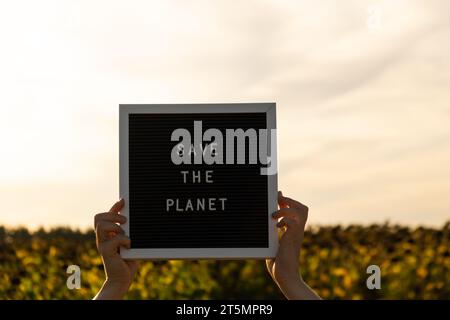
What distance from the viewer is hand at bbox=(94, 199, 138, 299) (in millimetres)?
3934

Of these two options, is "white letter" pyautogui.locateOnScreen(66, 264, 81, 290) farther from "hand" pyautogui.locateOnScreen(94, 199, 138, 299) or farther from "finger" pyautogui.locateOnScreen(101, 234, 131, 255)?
"finger" pyautogui.locateOnScreen(101, 234, 131, 255)

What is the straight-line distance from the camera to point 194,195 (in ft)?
13.7

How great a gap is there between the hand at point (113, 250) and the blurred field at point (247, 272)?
4.28 metres

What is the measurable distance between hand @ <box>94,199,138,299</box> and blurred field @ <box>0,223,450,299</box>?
4.28m

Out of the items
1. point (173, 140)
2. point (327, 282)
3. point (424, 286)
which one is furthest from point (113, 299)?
point (424, 286)

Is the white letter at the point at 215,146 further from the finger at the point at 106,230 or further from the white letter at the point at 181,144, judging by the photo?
the finger at the point at 106,230

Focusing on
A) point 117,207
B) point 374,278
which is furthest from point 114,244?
point 374,278

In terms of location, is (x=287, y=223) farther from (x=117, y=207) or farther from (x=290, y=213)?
(x=117, y=207)

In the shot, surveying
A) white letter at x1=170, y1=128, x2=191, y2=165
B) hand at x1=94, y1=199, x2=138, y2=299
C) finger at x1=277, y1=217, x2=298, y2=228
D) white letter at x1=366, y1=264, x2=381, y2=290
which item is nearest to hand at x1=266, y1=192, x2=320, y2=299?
finger at x1=277, y1=217, x2=298, y2=228
